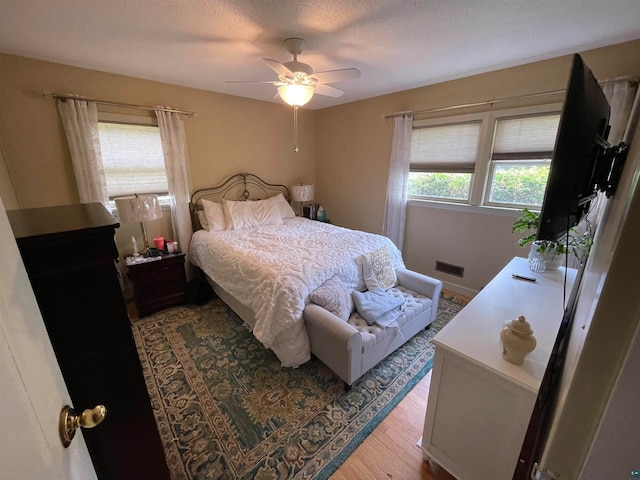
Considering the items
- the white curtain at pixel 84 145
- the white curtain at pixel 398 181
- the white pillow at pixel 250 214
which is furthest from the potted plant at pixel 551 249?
the white curtain at pixel 84 145

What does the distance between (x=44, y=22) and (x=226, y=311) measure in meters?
2.59

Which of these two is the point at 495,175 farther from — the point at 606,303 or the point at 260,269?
the point at 606,303

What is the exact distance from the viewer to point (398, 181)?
3.38 m

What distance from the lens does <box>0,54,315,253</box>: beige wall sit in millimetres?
2250

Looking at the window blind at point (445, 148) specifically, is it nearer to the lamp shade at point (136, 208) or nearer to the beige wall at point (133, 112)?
the beige wall at point (133, 112)

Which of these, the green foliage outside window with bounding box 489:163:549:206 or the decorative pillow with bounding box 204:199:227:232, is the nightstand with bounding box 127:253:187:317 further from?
the green foliage outside window with bounding box 489:163:549:206

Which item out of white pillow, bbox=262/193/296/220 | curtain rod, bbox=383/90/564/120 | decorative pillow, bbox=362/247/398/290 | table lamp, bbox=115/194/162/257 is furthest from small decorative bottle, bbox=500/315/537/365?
white pillow, bbox=262/193/296/220

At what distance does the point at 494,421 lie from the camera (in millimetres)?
1053

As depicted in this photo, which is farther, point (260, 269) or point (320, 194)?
point (320, 194)

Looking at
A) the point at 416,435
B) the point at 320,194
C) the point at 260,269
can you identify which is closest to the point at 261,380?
the point at 260,269

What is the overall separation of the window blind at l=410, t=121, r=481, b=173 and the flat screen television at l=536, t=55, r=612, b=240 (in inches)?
78.5

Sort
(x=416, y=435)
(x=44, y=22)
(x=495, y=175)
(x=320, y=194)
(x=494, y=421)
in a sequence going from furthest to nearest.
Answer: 1. (x=320, y=194)
2. (x=495, y=175)
3. (x=44, y=22)
4. (x=416, y=435)
5. (x=494, y=421)

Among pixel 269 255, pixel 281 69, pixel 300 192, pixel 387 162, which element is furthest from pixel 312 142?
pixel 269 255

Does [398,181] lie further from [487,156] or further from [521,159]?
[521,159]
